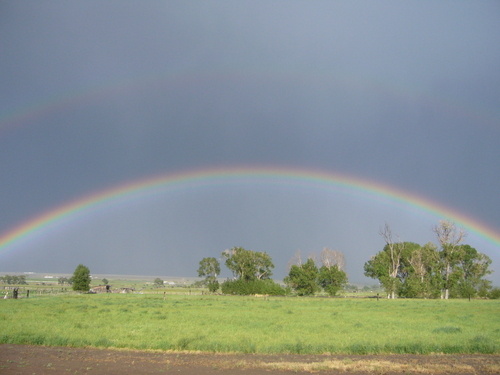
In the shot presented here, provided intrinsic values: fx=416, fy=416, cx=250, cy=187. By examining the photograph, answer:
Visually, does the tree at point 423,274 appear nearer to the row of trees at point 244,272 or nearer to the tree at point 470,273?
the tree at point 470,273

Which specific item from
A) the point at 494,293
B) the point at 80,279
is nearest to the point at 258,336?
the point at 494,293

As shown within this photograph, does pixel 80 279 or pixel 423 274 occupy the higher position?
pixel 423 274

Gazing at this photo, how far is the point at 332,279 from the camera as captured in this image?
101m

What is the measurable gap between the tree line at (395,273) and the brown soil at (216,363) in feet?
259

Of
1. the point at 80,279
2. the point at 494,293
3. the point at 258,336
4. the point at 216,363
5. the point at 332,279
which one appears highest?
the point at 216,363

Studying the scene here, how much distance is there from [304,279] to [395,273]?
2160 cm

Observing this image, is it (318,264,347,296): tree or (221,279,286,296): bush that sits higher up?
(318,264,347,296): tree

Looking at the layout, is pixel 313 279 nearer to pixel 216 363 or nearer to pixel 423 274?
pixel 423 274

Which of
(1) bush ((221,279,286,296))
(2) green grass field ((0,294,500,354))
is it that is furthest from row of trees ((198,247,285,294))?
(2) green grass field ((0,294,500,354))

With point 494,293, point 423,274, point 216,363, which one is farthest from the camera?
point 423,274

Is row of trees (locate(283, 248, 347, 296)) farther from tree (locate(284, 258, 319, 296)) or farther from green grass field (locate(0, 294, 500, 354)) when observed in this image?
green grass field (locate(0, 294, 500, 354))

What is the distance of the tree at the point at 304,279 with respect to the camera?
100m

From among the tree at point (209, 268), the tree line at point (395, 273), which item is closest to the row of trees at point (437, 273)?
the tree line at point (395, 273)

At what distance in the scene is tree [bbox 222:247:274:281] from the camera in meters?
111
